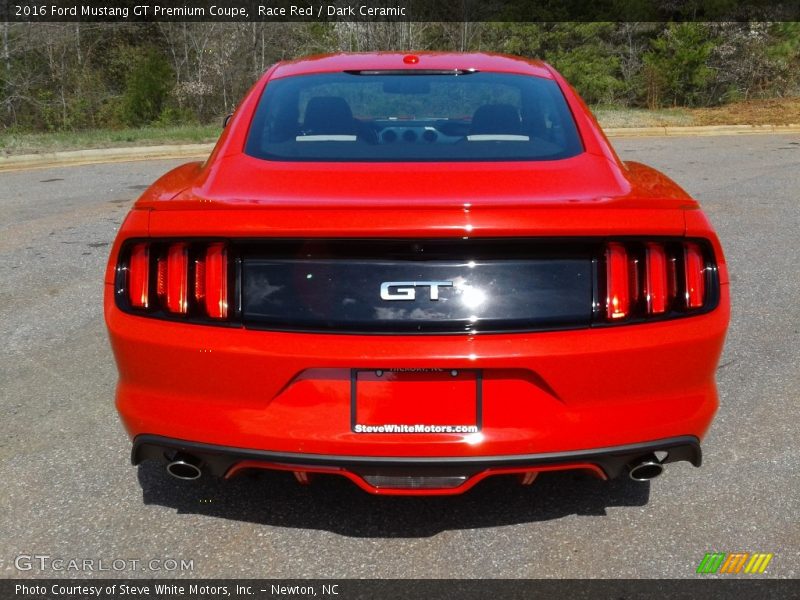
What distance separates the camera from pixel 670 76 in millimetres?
24922

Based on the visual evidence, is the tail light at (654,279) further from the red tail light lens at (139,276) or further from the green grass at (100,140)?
the green grass at (100,140)

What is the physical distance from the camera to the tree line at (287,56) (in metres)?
25.2

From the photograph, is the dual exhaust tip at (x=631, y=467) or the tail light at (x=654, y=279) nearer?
the tail light at (x=654, y=279)

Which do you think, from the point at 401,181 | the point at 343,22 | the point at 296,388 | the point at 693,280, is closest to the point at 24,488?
the point at 296,388

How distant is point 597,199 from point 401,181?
60cm

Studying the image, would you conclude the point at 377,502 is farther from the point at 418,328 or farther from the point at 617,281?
the point at 617,281

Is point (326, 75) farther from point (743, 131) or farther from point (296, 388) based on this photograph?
point (743, 131)

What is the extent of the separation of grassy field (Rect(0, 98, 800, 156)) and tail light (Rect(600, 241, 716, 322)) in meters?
13.3

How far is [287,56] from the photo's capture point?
2986 cm

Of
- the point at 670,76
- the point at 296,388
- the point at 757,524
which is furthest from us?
the point at 670,76

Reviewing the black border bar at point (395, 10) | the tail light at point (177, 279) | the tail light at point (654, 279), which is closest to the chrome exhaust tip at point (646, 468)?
the tail light at point (654, 279)

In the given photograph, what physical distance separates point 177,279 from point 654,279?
1.42 metres

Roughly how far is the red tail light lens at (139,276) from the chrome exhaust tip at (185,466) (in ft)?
1.61

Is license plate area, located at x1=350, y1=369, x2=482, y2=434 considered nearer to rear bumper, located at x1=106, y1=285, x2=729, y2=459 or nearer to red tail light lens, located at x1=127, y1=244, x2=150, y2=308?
rear bumper, located at x1=106, y1=285, x2=729, y2=459
